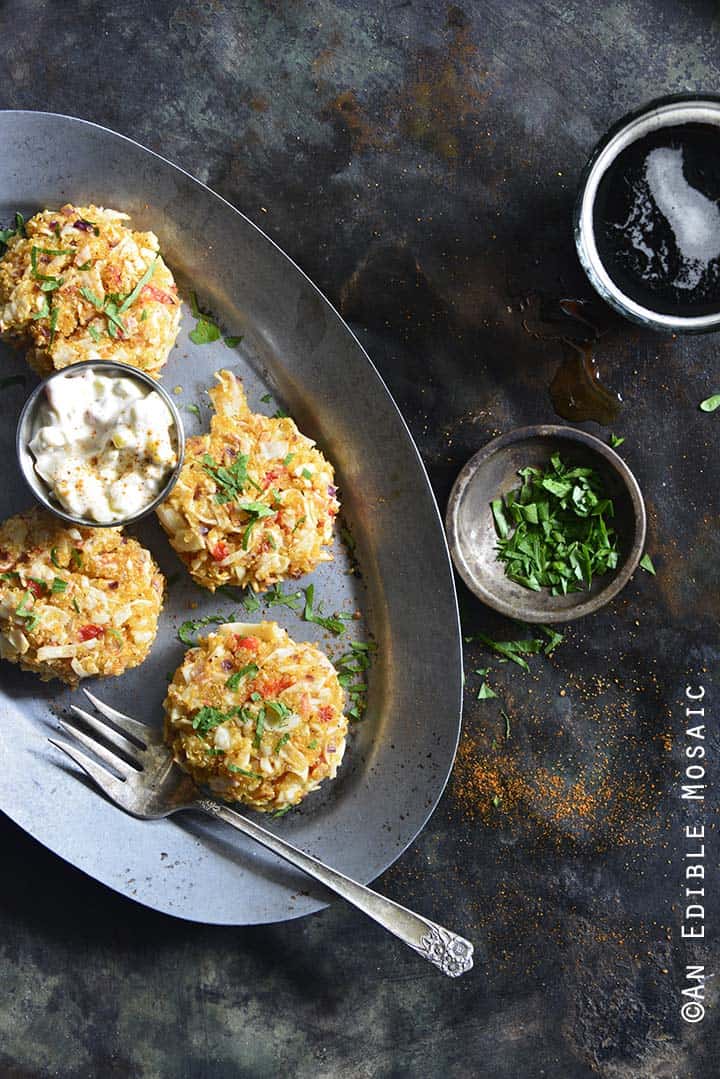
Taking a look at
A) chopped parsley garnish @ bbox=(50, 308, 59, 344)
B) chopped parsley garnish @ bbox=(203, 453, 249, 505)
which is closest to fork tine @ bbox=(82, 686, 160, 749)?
chopped parsley garnish @ bbox=(203, 453, 249, 505)

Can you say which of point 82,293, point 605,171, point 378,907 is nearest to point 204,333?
point 82,293

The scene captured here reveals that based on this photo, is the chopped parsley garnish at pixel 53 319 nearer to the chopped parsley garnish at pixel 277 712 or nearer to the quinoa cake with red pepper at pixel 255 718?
the quinoa cake with red pepper at pixel 255 718

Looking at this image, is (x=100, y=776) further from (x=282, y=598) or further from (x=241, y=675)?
(x=282, y=598)

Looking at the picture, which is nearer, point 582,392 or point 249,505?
point 249,505

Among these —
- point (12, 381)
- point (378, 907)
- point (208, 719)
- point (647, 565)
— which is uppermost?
point (12, 381)

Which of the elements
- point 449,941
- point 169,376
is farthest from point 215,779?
point 169,376

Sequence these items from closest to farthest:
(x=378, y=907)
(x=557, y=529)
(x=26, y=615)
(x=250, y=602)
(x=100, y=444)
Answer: (x=100, y=444) → (x=26, y=615) → (x=378, y=907) → (x=250, y=602) → (x=557, y=529)

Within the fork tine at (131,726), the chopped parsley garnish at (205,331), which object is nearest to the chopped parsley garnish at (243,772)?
the fork tine at (131,726)
